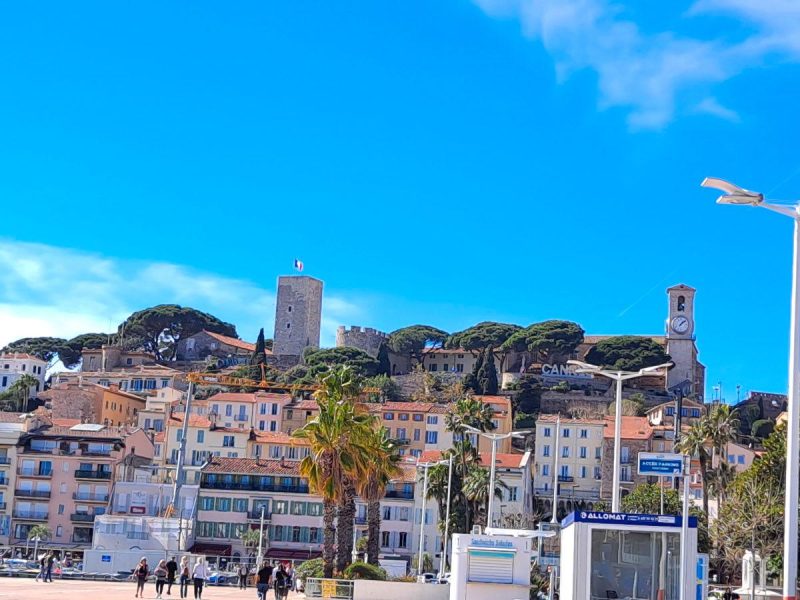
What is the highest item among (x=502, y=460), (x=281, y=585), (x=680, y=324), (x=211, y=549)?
(x=680, y=324)

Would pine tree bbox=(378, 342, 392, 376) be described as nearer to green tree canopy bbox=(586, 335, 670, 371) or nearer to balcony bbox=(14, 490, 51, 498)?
green tree canopy bbox=(586, 335, 670, 371)

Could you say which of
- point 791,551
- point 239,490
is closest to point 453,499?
point 239,490

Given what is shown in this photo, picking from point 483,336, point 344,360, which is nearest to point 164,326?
point 344,360

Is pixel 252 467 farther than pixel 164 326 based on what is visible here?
No

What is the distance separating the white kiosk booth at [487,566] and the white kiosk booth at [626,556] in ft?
29.3

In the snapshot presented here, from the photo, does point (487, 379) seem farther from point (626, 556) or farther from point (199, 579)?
point (626, 556)

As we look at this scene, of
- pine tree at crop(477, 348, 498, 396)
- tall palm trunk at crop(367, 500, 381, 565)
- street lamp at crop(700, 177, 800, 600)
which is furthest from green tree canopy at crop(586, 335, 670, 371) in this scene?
street lamp at crop(700, 177, 800, 600)

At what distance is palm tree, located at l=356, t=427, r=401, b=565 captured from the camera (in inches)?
2265

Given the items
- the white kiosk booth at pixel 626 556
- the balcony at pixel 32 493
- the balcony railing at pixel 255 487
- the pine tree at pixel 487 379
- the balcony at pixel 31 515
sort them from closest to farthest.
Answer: the white kiosk booth at pixel 626 556
the balcony railing at pixel 255 487
the balcony at pixel 31 515
the balcony at pixel 32 493
the pine tree at pixel 487 379

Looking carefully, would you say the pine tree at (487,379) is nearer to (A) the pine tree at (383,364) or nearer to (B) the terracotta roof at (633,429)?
(A) the pine tree at (383,364)

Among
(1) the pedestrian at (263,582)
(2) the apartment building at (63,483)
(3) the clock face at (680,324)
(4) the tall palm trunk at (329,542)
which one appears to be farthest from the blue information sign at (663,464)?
(3) the clock face at (680,324)

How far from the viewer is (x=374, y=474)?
61.8 m

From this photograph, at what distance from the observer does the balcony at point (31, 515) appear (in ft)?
327

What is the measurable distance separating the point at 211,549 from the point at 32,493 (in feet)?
55.0
